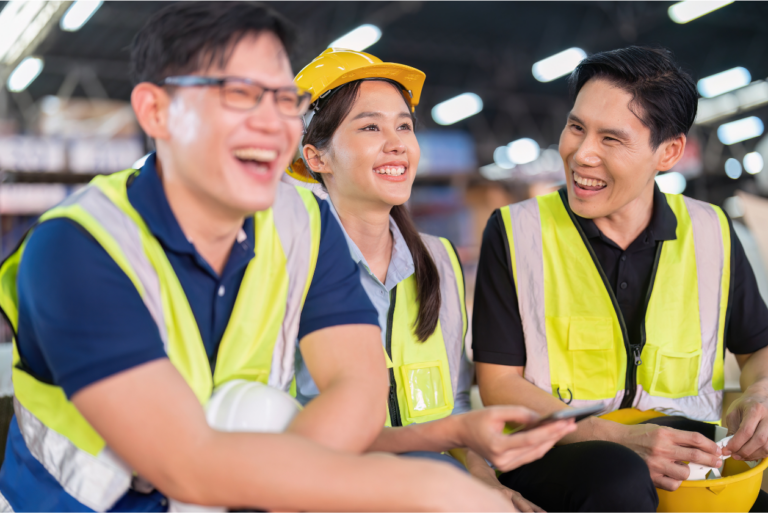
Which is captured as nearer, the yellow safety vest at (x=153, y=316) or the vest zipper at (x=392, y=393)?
the yellow safety vest at (x=153, y=316)

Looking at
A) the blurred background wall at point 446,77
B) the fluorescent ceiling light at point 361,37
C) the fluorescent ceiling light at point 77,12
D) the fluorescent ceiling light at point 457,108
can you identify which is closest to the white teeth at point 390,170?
the blurred background wall at point 446,77

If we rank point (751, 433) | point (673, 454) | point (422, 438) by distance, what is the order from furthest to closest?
point (751, 433), point (673, 454), point (422, 438)

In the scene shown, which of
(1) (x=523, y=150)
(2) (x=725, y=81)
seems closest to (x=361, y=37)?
(2) (x=725, y=81)

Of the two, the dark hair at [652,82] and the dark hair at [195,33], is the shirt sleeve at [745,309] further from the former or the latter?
the dark hair at [195,33]

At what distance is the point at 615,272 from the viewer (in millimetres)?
2191

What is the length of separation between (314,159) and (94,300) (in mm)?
1298

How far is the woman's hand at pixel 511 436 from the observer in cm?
124

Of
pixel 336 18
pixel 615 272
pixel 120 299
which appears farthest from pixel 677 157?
pixel 336 18

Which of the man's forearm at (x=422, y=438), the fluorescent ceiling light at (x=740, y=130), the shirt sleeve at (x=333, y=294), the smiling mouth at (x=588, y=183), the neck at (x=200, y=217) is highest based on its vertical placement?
the fluorescent ceiling light at (x=740, y=130)

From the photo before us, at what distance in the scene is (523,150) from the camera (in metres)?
19.3

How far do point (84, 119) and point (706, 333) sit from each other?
1034 cm

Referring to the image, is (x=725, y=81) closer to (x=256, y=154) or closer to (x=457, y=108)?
(x=457, y=108)

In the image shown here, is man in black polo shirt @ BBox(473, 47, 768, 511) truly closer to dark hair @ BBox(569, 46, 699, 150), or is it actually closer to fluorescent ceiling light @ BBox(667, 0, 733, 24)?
dark hair @ BBox(569, 46, 699, 150)

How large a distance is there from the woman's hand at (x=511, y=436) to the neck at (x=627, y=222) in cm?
111
